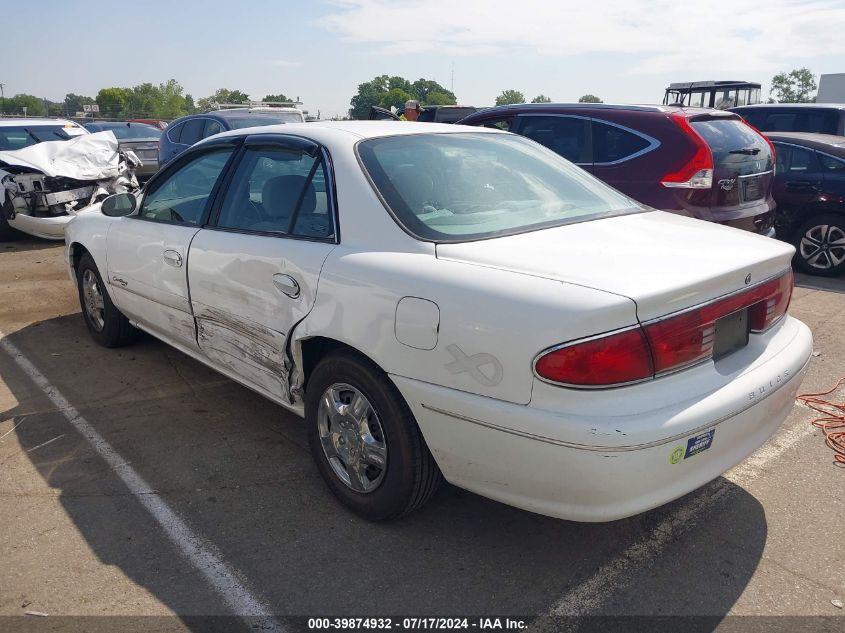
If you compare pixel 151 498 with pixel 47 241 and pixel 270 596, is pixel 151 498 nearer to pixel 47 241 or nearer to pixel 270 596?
pixel 270 596

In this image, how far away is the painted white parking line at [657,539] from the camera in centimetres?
255

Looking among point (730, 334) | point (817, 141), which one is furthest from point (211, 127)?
point (730, 334)

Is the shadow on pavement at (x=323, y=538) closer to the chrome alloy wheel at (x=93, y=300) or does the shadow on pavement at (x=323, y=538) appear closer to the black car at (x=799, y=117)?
the chrome alloy wheel at (x=93, y=300)

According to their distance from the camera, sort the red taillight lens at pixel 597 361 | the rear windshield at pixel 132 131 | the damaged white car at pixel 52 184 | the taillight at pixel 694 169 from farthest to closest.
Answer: the rear windshield at pixel 132 131
the damaged white car at pixel 52 184
the taillight at pixel 694 169
the red taillight lens at pixel 597 361

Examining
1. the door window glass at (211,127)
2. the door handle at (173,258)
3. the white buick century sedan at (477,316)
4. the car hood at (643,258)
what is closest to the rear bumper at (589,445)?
the white buick century sedan at (477,316)

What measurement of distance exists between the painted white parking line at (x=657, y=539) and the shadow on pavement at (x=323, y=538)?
0.08ft

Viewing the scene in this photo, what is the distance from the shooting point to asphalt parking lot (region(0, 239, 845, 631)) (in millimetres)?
2541

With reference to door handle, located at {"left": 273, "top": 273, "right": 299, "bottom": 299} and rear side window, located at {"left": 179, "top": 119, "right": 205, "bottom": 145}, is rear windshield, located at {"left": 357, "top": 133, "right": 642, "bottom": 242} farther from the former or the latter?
rear side window, located at {"left": 179, "top": 119, "right": 205, "bottom": 145}

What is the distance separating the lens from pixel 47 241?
10047 millimetres

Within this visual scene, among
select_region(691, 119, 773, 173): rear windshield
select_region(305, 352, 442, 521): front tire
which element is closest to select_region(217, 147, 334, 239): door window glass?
select_region(305, 352, 442, 521): front tire

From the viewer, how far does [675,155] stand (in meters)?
6.00

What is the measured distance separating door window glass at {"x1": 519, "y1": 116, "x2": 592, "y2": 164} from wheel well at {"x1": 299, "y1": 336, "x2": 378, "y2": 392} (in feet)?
13.4

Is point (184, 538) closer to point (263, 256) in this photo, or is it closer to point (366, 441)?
point (366, 441)

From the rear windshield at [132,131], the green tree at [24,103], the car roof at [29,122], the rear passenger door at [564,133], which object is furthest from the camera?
the green tree at [24,103]
